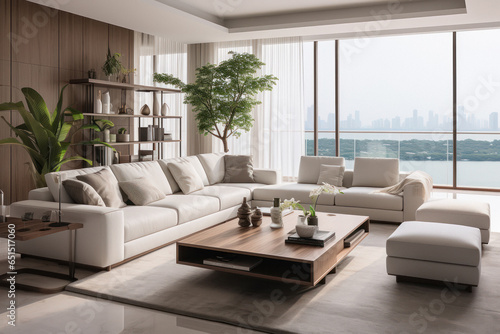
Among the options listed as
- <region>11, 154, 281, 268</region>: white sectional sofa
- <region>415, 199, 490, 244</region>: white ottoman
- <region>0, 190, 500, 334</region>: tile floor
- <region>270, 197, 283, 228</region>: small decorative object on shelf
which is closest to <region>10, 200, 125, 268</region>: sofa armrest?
<region>11, 154, 281, 268</region>: white sectional sofa

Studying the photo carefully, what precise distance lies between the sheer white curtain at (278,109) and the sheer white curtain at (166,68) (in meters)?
0.62

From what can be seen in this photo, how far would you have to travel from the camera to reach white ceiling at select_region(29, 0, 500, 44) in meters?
6.10

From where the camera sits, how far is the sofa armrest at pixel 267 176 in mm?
6418

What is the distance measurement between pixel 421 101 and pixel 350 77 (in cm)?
218

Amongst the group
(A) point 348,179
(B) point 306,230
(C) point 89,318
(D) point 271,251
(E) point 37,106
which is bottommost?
(C) point 89,318

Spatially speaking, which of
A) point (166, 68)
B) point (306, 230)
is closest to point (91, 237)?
point (306, 230)

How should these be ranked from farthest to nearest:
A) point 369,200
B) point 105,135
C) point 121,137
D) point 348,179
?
1. point 121,137
2. point 105,135
3. point 348,179
4. point 369,200

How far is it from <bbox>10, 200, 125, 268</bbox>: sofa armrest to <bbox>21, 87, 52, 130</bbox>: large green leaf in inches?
64.3

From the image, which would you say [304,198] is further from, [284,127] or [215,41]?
[215,41]

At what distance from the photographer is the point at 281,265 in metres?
3.30

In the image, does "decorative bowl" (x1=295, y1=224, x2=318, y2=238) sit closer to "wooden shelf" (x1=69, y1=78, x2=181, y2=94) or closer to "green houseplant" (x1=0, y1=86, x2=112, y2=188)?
"green houseplant" (x1=0, y1=86, x2=112, y2=188)

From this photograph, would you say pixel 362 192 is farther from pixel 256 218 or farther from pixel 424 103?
pixel 424 103

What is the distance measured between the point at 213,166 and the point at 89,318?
12.0ft

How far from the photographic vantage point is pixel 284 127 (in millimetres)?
8484
